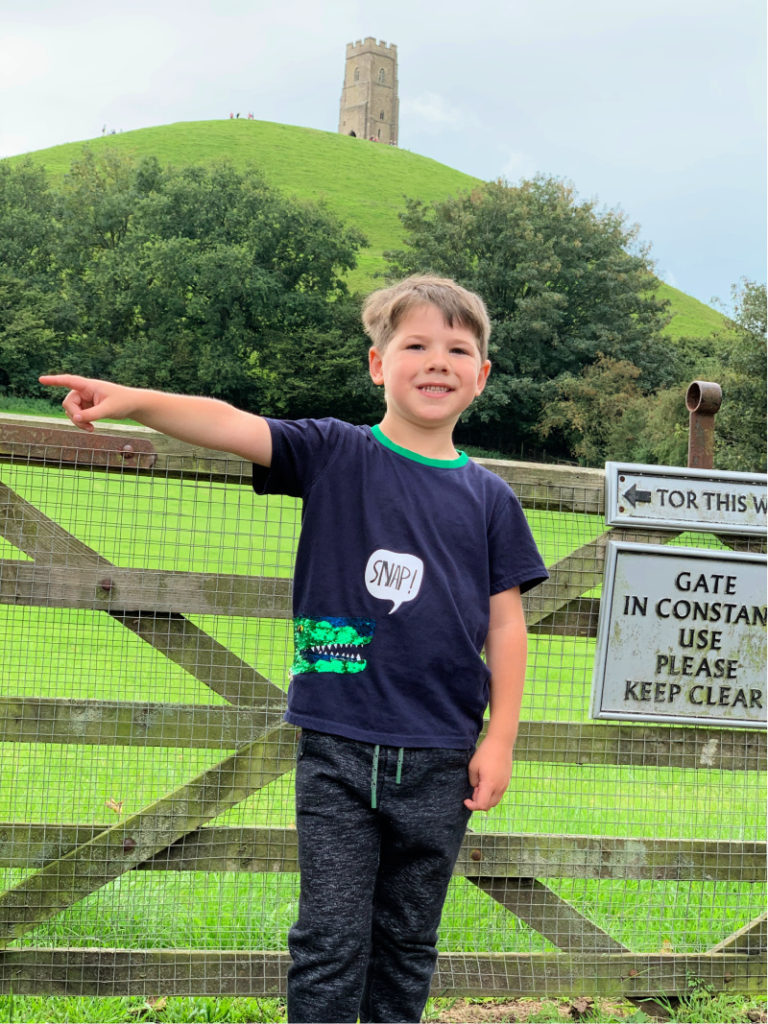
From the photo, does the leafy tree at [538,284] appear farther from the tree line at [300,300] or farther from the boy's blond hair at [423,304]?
→ the boy's blond hair at [423,304]

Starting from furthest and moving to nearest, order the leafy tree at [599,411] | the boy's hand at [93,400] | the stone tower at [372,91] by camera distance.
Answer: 1. the stone tower at [372,91]
2. the leafy tree at [599,411]
3. the boy's hand at [93,400]

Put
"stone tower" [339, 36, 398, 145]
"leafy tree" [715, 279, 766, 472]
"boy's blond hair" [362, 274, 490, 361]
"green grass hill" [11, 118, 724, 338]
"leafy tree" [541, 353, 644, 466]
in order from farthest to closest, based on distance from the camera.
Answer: "stone tower" [339, 36, 398, 145], "green grass hill" [11, 118, 724, 338], "leafy tree" [541, 353, 644, 466], "leafy tree" [715, 279, 766, 472], "boy's blond hair" [362, 274, 490, 361]

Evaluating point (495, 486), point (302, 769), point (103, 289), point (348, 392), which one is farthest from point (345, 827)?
point (103, 289)

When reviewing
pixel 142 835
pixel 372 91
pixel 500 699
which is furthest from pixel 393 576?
pixel 372 91

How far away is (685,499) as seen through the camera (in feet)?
12.4

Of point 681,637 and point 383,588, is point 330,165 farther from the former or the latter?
point 383,588

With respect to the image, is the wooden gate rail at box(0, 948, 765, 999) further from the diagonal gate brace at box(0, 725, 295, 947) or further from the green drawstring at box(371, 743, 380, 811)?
the green drawstring at box(371, 743, 380, 811)

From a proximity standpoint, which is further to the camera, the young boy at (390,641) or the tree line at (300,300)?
the tree line at (300,300)

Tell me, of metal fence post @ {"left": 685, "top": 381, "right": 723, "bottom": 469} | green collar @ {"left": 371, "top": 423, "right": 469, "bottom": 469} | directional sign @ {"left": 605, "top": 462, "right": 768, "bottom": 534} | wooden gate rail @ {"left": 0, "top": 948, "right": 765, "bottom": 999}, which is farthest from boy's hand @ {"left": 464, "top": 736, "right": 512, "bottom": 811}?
metal fence post @ {"left": 685, "top": 381, "right": 723, "bottom": 469}

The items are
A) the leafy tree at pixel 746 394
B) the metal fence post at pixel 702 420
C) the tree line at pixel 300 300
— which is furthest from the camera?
the tree line at pixel 300 300

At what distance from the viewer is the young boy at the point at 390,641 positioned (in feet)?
8.09

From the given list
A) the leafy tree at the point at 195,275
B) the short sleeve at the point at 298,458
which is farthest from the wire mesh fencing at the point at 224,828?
the leafy tree at the point at 195,275

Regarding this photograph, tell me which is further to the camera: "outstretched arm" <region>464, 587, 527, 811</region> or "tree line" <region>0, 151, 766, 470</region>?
"tree line" <region>0, 151, 766, 470</region>

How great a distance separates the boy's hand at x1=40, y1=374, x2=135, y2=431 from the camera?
231 cm
